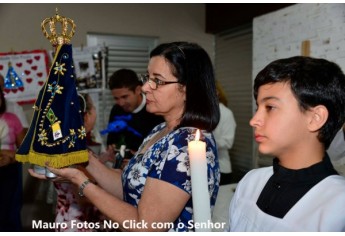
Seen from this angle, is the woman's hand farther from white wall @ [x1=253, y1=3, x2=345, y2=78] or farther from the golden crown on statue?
white wall @ [x1=253, y1=3, x2=345, y2=78]

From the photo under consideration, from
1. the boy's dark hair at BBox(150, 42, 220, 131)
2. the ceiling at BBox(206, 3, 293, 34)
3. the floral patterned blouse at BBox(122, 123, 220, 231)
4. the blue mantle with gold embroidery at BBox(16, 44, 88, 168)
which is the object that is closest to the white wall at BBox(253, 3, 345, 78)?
the ceiling at BBox(206, 3, 293, 34)

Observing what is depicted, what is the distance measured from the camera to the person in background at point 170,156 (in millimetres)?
1023

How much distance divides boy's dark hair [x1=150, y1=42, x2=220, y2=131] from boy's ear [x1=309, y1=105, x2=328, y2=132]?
1.27ft

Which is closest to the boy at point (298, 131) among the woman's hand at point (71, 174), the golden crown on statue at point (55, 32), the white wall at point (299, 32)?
the woman's hand at point (71, 174)

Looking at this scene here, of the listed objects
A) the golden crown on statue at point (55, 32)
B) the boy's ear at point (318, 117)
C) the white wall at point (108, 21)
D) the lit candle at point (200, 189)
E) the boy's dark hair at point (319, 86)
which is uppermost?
the white wall at point (108, 21)

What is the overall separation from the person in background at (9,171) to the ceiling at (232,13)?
7.94ft

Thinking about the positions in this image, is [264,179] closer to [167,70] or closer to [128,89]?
[167,70]

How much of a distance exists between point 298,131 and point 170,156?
384 millimetres

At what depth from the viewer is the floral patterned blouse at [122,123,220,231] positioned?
1.03 metres

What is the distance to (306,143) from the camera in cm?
86

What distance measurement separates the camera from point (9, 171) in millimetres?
2811

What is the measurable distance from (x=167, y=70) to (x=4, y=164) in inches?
76.8

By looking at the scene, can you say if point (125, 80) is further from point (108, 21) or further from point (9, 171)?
point (108, 21)

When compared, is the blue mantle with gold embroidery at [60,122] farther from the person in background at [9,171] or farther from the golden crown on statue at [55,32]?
the person in background at [9,171]
